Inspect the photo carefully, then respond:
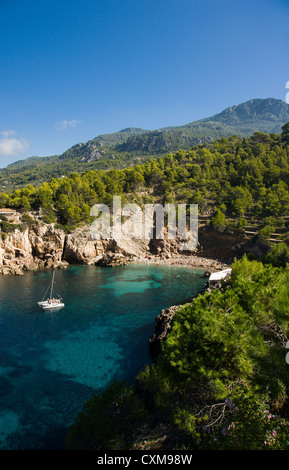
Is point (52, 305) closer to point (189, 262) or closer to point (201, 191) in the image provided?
point (189, 262)

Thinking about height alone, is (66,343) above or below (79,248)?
below

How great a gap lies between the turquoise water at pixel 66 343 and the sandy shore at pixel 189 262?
7436mm

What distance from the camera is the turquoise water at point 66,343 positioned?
11.5 meters

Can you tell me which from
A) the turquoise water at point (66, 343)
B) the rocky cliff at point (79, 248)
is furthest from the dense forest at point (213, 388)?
the rocky cliff at point (79, 248)

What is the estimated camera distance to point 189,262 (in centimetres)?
4362

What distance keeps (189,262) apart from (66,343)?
29.3 metres

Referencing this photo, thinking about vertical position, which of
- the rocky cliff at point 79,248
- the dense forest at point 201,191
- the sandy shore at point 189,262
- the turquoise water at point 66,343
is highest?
the dense forest at point 201,191

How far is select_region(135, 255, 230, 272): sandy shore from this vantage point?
4072 cm

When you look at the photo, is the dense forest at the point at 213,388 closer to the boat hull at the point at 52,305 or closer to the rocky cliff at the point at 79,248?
the boat hull at the point at 52,305

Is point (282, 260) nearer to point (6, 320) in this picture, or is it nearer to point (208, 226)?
point (208, 226)

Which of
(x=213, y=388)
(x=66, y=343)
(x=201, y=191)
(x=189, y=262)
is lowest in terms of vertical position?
(x=66, y=343)

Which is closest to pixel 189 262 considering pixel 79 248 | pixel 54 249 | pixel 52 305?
pixel 79 248

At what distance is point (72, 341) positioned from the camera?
723 inches

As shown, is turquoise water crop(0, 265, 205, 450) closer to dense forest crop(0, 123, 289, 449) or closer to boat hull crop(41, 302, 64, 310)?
boat hull crop(41, 302, 64, 310)
